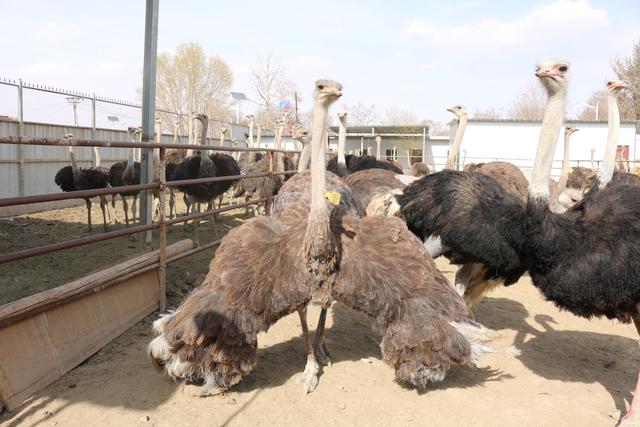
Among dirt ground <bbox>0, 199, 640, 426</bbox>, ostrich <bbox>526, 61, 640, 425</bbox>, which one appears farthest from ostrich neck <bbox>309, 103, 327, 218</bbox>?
ostrich <bbox>526, 61, 640, 425</bbox>

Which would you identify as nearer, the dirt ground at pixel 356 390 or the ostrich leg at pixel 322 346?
the dirt ground at pixel 356 390

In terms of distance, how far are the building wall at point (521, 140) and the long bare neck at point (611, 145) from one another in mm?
23218

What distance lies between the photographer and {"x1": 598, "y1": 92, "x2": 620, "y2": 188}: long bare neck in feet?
16.2

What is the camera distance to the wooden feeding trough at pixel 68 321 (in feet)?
10.0

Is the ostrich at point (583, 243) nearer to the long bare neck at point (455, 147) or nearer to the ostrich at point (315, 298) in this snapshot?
the ostrich at point (315, 298)

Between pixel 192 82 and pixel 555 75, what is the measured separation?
37.1 m

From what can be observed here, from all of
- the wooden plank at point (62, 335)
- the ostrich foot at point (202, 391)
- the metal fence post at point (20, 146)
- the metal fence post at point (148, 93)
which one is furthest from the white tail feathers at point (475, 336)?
the metal fence post at point (20, 146)

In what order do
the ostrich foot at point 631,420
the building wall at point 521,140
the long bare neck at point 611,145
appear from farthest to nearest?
the building wall at point 521,140 < the long bare neck at point 611,145 < the ostrich foot at point 631,420

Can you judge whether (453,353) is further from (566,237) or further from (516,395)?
(566,237)

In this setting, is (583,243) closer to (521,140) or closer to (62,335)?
(62,335)

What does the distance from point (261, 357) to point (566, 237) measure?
2.18 m

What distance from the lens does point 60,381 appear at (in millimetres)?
3342

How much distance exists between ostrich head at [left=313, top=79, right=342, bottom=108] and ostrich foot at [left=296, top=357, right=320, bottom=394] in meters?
1.64

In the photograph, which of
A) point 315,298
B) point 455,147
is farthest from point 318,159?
point 455,147
